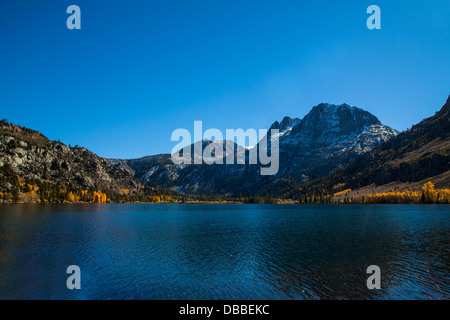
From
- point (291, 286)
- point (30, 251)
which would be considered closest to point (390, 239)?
point (291, 286)

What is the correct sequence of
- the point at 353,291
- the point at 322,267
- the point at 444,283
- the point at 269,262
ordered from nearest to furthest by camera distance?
1. the point at 353,291
2. the point at 444,283
3. the point at 322,267
4. the point at 269,262

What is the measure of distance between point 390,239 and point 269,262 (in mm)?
37665

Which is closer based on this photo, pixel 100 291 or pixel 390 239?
pixel 100 291
